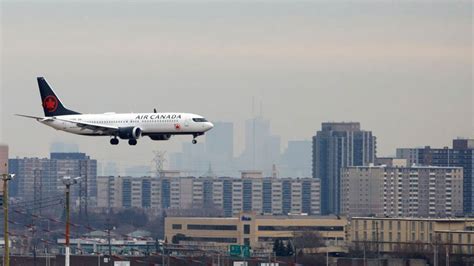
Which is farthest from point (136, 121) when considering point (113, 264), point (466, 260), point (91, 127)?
point (466, 260)

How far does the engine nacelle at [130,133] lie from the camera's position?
13688 cm

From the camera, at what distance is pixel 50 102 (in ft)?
493

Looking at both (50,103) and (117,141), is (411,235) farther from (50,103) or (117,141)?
(117,141)

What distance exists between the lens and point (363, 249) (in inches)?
6850

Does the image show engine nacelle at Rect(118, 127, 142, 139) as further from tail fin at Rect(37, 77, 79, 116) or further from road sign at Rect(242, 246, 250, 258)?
road sign at Rect(242, 246, 250, 258)

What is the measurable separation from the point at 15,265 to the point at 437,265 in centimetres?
3533

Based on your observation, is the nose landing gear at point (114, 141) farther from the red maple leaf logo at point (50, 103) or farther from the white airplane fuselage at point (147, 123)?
the red maple leaf logo at point (50, 103)

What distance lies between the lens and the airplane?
451 ft

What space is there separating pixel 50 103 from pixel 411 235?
47.7 m

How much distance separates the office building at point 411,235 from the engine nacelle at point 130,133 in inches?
1530

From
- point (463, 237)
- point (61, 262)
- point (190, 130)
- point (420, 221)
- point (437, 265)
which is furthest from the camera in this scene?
point (420, 221)

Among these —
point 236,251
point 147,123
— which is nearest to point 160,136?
point 147,123

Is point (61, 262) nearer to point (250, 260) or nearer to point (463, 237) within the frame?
point (250, 260)

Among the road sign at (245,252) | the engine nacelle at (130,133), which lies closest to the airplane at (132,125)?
the engine nacelle at (130,133)
